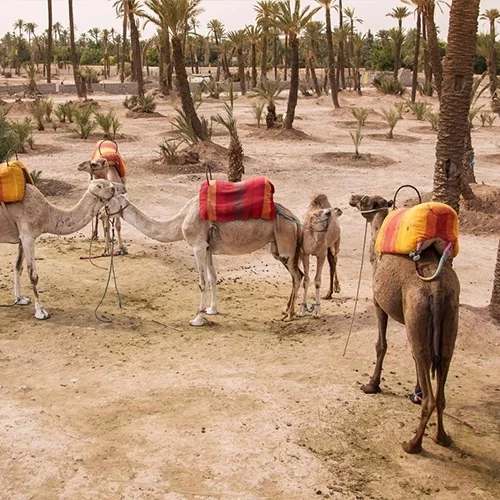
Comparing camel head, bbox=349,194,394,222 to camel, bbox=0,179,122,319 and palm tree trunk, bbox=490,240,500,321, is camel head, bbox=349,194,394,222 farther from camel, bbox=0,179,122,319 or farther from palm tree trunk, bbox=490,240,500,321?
camel, bbox=0,179,122,319

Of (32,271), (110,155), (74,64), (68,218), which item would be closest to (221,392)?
(32,271)

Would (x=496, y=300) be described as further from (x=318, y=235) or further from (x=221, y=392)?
(x=221, y=392)

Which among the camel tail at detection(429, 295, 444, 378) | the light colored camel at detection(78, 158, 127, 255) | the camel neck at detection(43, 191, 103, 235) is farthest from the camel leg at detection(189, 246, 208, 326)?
the camel tail at detection(429, 295, 444, 378)

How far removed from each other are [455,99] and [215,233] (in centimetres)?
424

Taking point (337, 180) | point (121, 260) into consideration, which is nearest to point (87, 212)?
point (121, 260)

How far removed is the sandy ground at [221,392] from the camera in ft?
16.9

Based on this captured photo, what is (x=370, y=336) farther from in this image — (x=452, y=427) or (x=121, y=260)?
(x=121, y=260)

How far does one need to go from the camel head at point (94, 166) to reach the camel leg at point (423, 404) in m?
6.90

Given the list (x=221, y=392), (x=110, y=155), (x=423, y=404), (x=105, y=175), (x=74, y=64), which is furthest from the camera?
(x=74, y=64)

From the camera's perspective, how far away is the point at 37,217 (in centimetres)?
871

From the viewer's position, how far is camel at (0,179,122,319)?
8.53 metres

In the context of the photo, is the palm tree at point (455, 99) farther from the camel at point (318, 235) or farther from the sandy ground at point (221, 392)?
the camel at point (318, 235)

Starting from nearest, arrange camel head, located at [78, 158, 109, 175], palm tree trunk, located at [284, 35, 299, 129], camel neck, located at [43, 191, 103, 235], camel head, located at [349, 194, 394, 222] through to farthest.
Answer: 1. camel head, located at [349, 194, 394, 222]
2. camel neck, located at [43, 191, 103, 235]
3. camel head, located at [78, 158, 109, 175]
4. palm tree trunk, located at [284, 35, 299, 129]

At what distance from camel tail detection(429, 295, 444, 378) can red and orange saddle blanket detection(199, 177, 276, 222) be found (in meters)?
3.33
